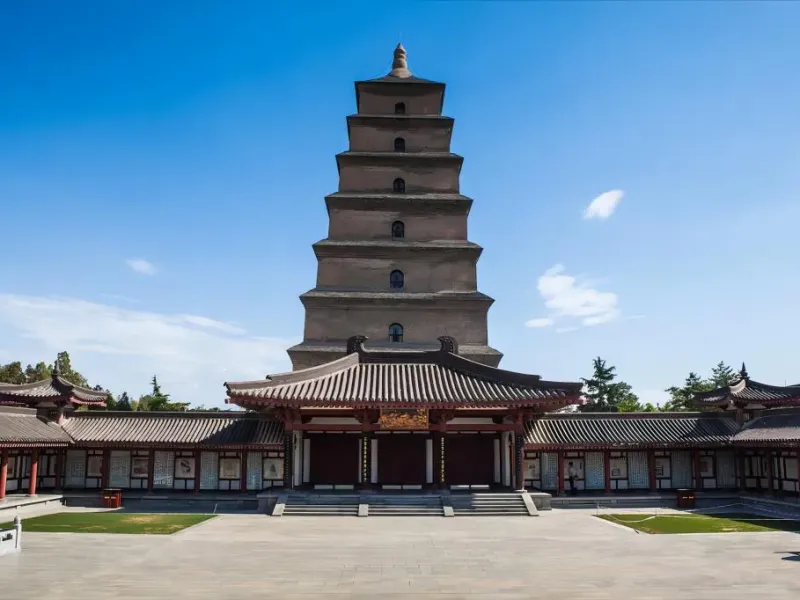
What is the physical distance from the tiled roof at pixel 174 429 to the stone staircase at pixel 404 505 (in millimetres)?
5060

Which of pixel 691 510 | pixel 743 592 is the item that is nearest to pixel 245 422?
pixel 691 510

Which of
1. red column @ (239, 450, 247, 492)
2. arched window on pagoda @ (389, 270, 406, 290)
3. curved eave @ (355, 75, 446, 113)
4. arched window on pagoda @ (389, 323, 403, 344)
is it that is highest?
curved eave @ (355, 75, 446, 113)

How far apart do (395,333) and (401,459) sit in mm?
7448

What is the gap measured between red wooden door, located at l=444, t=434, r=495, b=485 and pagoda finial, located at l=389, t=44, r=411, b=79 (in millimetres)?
19973

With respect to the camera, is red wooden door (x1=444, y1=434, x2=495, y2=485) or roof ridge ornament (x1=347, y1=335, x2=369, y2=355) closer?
red wooden door (x1=444, y1=434, x2=495, y2=485)

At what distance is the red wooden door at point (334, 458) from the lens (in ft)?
85.5

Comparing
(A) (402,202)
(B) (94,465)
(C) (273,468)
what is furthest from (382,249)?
(B) (94,465)

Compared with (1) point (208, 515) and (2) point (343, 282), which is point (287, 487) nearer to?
(1) point (208, 515)

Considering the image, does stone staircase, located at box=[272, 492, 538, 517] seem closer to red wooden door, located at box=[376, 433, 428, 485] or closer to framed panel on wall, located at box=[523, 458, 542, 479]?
red wooden door, located at box=[376, 433, 428, 485]

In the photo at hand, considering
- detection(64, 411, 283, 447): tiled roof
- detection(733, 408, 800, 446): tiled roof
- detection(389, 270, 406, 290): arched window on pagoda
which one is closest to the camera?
detection(733, 408, 800, 446): tiled roof

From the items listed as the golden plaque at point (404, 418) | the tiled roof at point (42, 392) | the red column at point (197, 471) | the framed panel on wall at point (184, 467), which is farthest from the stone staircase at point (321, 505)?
the tiled roof at point (42, 392)

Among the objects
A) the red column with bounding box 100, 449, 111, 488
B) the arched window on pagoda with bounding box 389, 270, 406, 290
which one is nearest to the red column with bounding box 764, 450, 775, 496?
the arched window on pagoda with bounding box 389, 270, 406, 290

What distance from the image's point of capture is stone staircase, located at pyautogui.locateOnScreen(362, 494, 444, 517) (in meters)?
22.2

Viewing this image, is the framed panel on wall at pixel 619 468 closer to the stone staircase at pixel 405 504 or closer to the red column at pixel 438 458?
the stone staircase at pixel 405 504
